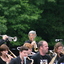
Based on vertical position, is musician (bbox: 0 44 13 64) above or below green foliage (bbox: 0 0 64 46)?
above

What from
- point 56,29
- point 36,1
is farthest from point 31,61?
point 56,29

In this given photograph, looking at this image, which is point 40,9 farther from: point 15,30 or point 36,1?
point 15,30

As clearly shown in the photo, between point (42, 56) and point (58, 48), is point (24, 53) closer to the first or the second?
point (42, 56)

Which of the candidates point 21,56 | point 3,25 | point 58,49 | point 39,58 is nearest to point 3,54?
point 21,56

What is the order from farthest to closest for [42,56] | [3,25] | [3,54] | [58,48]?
1. [3,25]
2. [58,48]
3. [42,56]
4. [3,54]

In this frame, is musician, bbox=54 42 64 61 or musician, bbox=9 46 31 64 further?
musician, bbox=54 42 64 61

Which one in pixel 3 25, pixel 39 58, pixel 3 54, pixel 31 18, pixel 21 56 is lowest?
pixel 31 18

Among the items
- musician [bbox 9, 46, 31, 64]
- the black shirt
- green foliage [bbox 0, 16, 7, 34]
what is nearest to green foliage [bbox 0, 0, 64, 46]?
green foliage [bbox 0, 16, 7, 34]

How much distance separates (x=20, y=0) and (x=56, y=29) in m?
4.60

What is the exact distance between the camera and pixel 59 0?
993 inches

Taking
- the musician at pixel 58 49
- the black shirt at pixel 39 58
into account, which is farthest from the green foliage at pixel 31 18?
the black shirt at pixel 39 58

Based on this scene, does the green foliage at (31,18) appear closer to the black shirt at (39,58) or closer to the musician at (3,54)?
the black shirt at (39,58)

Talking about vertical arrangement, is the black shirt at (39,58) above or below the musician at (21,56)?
below

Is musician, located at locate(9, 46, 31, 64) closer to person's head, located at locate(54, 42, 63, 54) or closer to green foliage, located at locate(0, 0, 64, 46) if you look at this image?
person's head, located at locate(54, 42, 63, 54)
